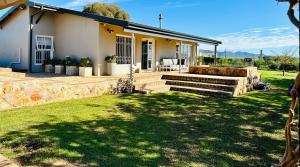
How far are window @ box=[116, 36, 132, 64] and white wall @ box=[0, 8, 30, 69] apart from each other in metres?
4.97

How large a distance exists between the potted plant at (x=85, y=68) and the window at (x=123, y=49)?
2.21 metres

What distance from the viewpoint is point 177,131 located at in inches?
258

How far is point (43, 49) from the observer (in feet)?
51.4

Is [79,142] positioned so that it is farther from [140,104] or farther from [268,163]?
[140,104]

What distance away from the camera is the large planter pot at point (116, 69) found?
14.7 meters

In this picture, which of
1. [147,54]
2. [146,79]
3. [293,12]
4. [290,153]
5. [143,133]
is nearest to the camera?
[293,12]

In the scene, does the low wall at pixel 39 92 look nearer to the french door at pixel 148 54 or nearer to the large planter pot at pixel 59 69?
the large planter pot at pixel 59 69

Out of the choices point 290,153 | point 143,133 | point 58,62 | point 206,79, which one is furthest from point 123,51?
point 290,153

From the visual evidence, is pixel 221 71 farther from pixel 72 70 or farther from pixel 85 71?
pixel 72 70

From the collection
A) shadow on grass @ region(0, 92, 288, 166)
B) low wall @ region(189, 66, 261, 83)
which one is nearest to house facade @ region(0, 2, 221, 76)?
low wall @ region(189, 66, 261, 83)

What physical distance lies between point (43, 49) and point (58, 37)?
3.65 feet

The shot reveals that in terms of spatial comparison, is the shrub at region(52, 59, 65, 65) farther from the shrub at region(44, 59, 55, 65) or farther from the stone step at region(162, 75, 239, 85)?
the stone step at region(162, 75, 239, 85)

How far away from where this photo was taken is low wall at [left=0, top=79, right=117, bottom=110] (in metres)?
8.41

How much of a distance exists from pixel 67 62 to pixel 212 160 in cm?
1144
